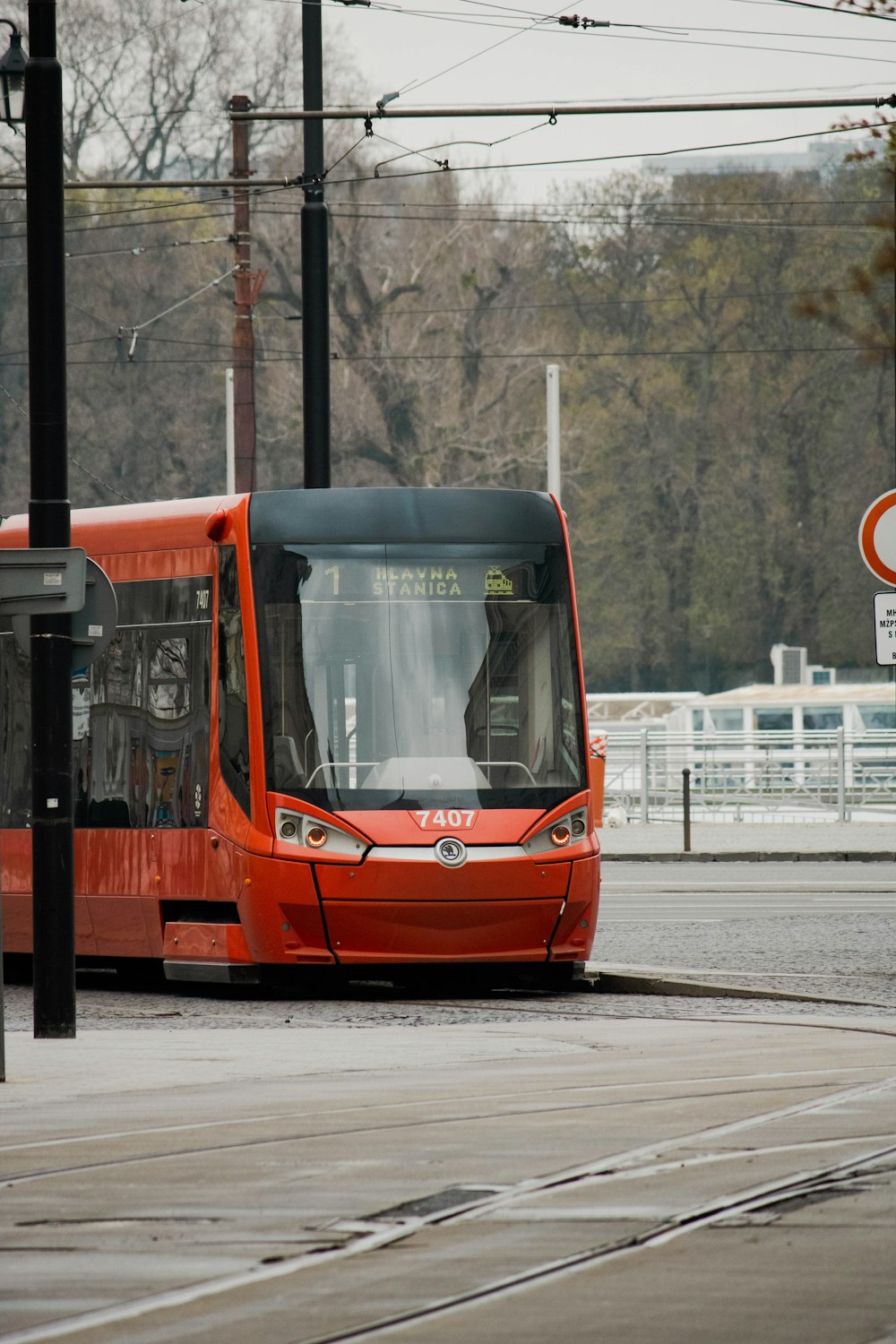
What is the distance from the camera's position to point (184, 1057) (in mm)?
10688

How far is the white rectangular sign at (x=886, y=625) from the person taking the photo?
49.8 ft

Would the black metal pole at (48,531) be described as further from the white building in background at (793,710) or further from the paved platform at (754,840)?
the white building in background at (793,710)

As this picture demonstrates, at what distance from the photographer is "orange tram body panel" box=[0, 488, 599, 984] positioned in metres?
13.6

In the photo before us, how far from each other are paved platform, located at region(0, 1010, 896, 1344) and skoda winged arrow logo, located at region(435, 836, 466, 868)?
2.39m

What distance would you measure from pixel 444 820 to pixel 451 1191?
648cm

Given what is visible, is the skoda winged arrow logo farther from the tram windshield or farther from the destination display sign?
the destination display sign

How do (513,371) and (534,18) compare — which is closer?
(534,18)

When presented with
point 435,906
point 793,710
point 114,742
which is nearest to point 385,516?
point 114,742

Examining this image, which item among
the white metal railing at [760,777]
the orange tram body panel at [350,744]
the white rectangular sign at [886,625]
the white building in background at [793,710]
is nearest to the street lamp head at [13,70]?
the orange tram body panel at [350,744]

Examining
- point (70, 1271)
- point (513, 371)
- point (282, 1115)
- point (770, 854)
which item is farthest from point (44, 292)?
point (513, 371)

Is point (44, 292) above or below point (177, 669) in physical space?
above

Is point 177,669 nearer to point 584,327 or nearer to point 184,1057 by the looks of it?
point 184,1057

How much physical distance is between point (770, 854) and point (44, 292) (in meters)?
17.4

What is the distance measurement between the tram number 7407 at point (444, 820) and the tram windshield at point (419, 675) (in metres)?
0.07
